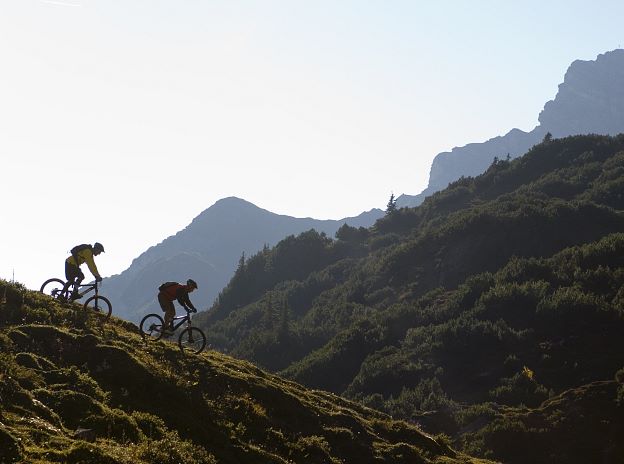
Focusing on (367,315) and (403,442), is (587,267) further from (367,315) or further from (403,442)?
(403,442)

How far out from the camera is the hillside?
13.7m

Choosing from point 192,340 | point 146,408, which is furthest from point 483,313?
point 146,408

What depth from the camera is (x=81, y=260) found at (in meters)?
23.7

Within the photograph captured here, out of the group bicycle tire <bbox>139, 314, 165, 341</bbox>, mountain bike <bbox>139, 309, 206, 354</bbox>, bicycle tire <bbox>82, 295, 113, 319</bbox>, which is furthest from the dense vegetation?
bicycle tire <bbox>82, 295, 113, 319</bbox>

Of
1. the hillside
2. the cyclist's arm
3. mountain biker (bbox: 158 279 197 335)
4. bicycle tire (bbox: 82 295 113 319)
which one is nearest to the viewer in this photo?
the hillside

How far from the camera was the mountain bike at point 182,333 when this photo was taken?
22953mm

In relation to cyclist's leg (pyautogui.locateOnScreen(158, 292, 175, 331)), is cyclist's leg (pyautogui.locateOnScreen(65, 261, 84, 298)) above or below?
above

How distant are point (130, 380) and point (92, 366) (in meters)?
1.32

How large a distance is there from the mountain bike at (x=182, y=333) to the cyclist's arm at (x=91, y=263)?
2679 mm

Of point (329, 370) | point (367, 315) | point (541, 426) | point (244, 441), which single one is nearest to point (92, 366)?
point (244, 441)

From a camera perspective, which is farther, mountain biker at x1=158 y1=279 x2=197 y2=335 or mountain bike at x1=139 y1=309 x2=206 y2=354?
mountain bike at x1=139 y1=309 x2=206 y2=354

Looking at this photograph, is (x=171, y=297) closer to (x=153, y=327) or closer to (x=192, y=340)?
(x=153, y=327)

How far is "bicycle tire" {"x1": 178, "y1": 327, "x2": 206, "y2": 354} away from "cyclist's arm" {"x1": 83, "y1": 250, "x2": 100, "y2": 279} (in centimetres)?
428

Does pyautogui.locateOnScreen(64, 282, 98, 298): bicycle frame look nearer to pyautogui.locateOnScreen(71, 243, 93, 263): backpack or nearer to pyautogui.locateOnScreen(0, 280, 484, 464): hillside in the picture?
pyautogui.locateOnScreen(0, 280, 484, 464): hillside
